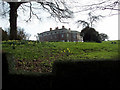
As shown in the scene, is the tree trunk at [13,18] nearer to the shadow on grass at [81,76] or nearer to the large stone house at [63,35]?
the large stone house at [63,35]

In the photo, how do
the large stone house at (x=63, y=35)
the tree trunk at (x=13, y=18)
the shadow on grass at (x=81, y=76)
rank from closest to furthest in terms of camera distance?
the shadow on grass at (x=81, y=76), the tree trunk at (x=13, y=18), the large stone house at (x=63, y=35)

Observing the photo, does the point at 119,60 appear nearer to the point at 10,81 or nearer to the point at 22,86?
the point at 22,86

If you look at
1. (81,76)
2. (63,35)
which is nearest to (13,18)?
(63,35)

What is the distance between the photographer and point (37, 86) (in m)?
3.27

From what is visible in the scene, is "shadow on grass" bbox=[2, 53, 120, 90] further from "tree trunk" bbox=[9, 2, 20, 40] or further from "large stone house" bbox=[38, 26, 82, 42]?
"tree trunk" bbox=[9, 2, 20, 40]

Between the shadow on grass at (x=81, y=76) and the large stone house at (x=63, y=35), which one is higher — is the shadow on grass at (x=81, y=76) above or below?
below

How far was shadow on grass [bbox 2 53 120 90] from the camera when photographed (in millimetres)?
3055

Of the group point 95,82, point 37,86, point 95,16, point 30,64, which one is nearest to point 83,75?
point 95,82

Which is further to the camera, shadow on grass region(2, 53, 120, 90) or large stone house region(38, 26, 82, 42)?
large stone house region(38, 26, 82, 42)

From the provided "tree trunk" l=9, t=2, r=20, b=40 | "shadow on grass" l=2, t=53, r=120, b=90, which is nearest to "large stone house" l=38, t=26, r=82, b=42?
"tree trunk" l=9, t=2, r=20, b=40

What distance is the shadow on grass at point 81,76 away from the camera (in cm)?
305

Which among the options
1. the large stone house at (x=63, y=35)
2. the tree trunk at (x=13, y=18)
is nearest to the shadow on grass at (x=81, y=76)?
the large stone house at (x=63, y=35)

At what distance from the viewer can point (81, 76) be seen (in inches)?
123

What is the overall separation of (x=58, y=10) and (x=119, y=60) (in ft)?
27.4
